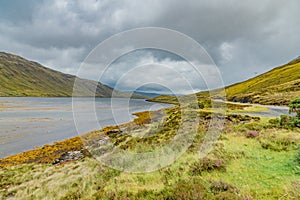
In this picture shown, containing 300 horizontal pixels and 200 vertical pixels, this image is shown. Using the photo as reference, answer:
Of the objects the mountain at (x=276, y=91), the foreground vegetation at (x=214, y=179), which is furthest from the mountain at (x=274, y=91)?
the foreground vegetation at (x=214, y=179)

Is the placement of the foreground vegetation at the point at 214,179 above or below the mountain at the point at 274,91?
below

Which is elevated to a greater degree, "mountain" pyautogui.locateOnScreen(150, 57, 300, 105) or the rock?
"mountain" pyautogui.locateOnScreen(150, 57, 300, 105)

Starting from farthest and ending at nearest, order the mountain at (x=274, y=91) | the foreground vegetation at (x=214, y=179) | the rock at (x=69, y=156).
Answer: the mountain at (x=274, y=91) → the rock at (x=69, y=156) → the foreground vegetation at (x=214, y=179)

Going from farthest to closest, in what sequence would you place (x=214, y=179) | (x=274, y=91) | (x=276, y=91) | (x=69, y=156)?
1. (x=274, y=91)
2. (x=276, y=91)
3. (x=69, y=156)
4. (x=214, y=179)

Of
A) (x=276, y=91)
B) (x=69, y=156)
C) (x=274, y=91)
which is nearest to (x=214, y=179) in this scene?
(x=69, y=156)

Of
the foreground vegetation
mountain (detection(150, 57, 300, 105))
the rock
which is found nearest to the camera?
the foreground vegetation

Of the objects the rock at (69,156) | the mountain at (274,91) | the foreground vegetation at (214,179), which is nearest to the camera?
A: the foreground vegetation at (214,179)

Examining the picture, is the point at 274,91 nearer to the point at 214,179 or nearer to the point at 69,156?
the point at 69,156

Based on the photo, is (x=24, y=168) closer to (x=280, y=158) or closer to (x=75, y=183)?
(x=75, y=183)

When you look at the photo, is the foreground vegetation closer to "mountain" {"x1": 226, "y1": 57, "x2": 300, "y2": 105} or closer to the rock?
the rock

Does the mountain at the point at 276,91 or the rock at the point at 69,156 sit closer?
the rock at the point at 69,156

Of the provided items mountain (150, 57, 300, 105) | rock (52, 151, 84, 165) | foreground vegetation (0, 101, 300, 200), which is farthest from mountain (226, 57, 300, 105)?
rock (52, 151, 84, 165)

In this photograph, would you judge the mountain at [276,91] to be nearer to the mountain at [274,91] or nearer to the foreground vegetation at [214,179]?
the mountain at [274,91]

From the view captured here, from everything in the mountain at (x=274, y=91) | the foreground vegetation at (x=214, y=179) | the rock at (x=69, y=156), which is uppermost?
the mountain at (x=274, y=91)
